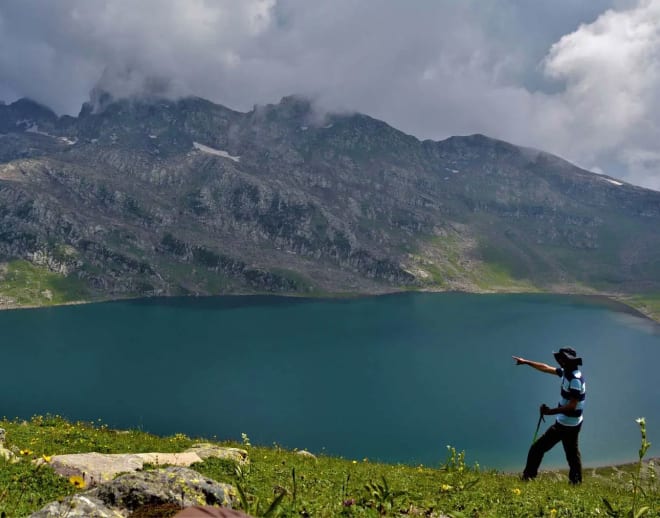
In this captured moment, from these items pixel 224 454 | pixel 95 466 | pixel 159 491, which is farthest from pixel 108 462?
pixel 159 491

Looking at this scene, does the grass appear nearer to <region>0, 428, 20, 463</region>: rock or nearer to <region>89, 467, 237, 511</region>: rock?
<region>0, 428, 20, 463</region>: rock

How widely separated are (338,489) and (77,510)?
7.54m

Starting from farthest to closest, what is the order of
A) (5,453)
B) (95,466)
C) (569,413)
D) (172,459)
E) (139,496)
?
1. (172,459)
2. (569,413)
3. (5,453)
4. (95,466)
5. (139,496)

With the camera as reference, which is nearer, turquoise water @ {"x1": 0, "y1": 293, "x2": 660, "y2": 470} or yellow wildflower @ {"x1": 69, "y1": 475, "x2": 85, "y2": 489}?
yellow wildflower @ {"x1": 69, "y1": 475, "x2": 85, "y2": 489}

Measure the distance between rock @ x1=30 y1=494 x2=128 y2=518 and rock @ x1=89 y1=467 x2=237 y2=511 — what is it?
1.55 feet

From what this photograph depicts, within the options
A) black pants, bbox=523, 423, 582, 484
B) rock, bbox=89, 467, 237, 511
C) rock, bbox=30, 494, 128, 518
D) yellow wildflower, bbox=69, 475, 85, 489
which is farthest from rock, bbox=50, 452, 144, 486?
black pants, bbox=523, 423, 582, 484

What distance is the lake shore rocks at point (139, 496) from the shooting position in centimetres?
674

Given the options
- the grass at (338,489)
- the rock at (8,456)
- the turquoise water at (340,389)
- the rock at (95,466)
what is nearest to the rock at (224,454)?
the grass at (338,489)

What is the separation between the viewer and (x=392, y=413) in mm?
107500

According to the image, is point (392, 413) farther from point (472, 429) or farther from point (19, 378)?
point (19, 378)

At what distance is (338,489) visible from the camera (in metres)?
12.5

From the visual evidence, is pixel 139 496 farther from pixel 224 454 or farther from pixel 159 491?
pixel 224 454

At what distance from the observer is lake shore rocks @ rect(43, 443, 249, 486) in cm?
1158

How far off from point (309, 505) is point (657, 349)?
227494mm
